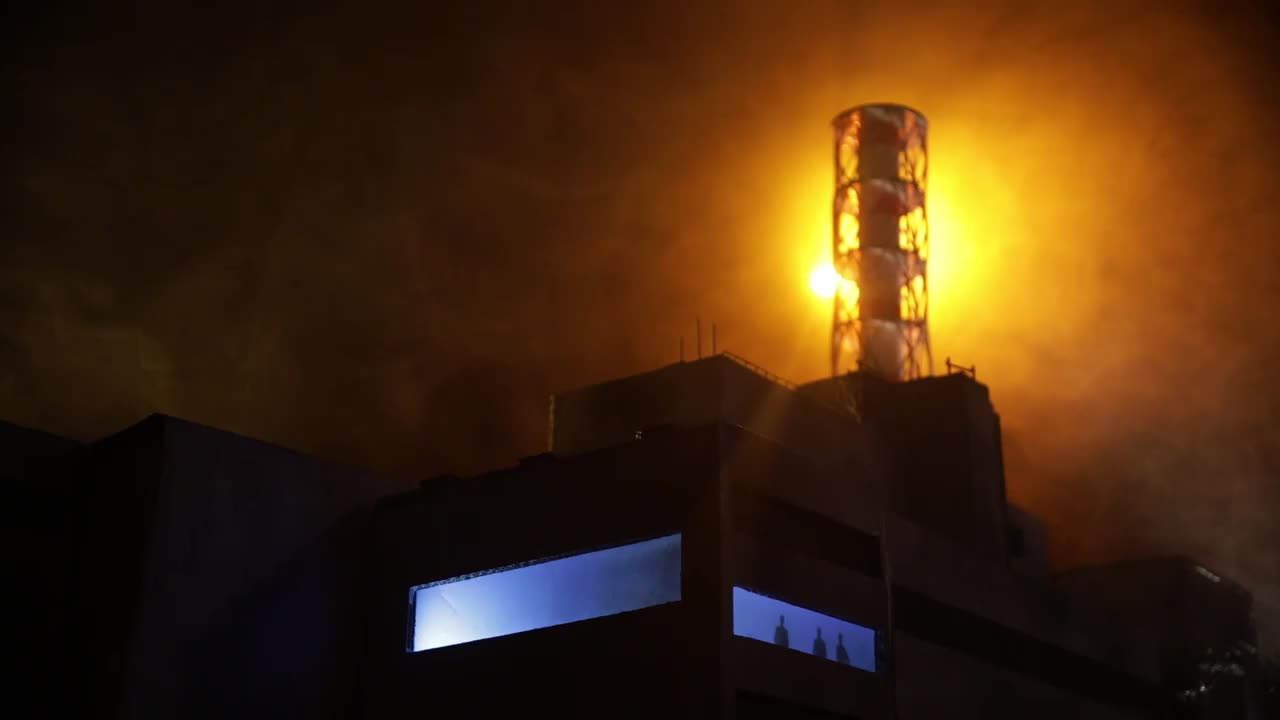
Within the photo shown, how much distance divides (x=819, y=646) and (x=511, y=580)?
700cm

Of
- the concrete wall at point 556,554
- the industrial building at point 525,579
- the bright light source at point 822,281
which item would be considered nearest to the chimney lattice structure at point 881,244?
the bright light source at point 822,281

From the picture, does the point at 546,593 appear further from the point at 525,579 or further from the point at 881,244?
the point at 881,244

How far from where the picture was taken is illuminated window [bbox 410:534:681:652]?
2919 centimetres

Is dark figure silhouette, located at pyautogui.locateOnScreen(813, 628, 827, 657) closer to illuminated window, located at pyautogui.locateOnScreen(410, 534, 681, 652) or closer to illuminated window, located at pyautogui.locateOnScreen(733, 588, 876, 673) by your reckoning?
illuminated window, located at pyautogui.locateOnScreen(733, 588, 876, 673)

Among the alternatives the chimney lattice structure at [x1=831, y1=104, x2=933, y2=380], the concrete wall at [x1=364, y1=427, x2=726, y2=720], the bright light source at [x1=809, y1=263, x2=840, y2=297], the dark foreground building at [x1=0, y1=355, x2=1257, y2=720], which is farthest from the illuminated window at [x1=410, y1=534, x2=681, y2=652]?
the bright light source at [x1=809, y1=263, x2=840, y2=297]

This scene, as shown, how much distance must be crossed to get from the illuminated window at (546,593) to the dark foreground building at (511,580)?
0.05 meters

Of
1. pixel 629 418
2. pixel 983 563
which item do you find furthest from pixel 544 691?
pixel 983 563

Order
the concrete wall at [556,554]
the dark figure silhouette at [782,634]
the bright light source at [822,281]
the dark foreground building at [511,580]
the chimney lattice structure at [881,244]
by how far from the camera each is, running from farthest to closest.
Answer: the bright light source at [822,281] < the chimney lattice structure at [881,244] < the dark figure silhouette at [782,634] < the dark foreground building at [511,580] < the concrete wall at [556,554]

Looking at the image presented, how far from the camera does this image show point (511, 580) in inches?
1245

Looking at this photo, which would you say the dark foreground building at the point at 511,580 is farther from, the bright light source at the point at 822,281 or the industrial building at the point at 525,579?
the bright light source at the point at 822,281

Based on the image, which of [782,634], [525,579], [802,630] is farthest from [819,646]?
[525,579]

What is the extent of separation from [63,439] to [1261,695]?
4169 cm

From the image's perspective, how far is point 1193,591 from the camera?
50.2 meters

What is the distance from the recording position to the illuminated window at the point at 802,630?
29.5 meters
